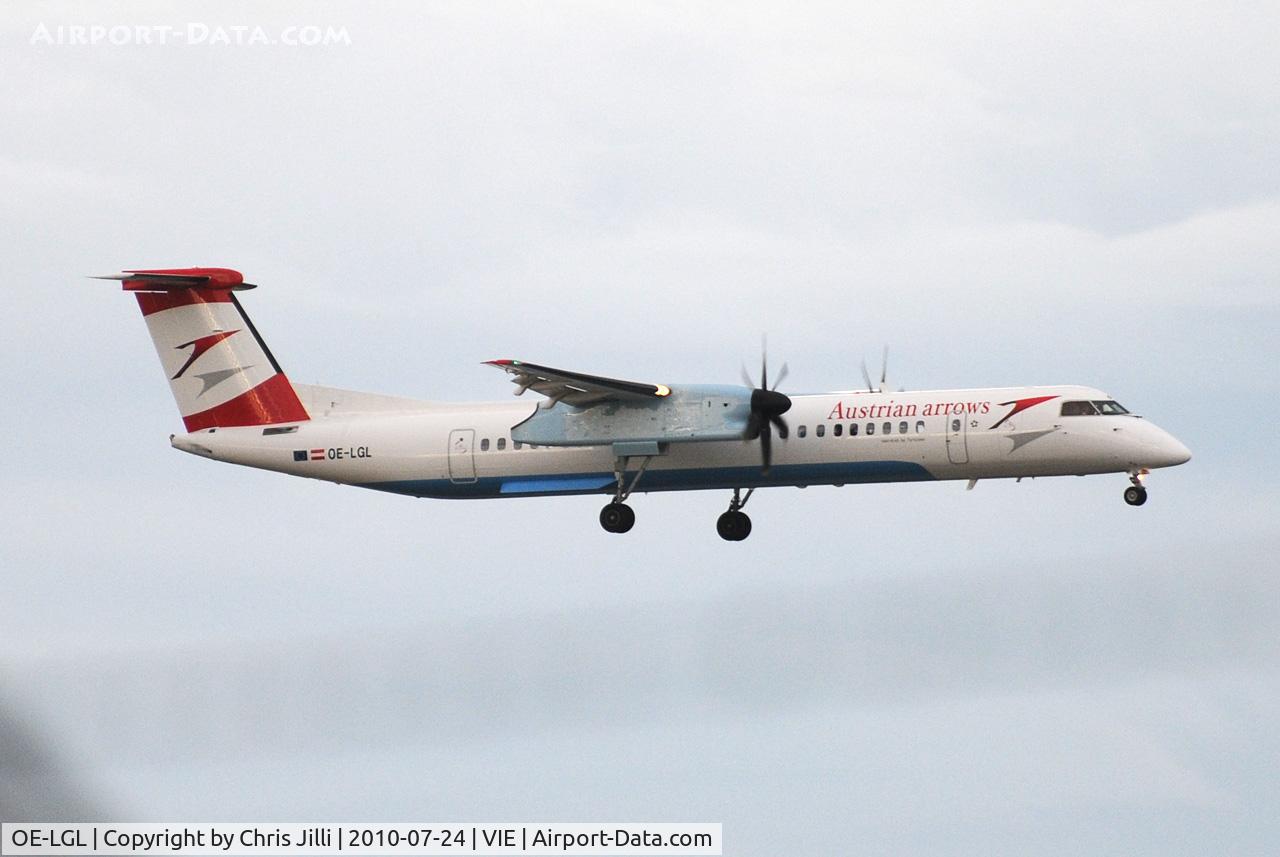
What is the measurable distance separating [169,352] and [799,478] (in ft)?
40.2

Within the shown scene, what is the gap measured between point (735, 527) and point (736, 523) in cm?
7

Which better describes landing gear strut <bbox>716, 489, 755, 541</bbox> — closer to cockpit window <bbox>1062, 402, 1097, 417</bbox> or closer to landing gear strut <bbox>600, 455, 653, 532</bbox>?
landing gear strut <bbox>600, 455, 653, 532</bbox>

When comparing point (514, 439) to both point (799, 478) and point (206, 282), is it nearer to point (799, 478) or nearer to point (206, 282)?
point (799, 478)

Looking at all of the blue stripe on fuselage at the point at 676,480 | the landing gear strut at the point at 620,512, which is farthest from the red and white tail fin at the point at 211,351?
the landing gear strut at the point at 620,512

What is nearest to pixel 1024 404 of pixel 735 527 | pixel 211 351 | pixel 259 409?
pixel 735 527

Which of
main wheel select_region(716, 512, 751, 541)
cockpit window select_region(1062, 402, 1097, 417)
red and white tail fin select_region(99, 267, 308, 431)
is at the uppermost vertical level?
red and white tail fin select_region(99, 267, 308, 431)

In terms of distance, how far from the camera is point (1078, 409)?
114ft

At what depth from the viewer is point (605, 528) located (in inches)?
1457

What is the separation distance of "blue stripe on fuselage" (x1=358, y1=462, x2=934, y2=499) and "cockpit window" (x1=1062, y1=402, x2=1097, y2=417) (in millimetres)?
2460

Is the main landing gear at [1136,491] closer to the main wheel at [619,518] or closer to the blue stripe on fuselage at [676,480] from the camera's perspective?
the blue stripe on fuselage at [676,480]

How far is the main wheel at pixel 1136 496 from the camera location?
34.3 meters

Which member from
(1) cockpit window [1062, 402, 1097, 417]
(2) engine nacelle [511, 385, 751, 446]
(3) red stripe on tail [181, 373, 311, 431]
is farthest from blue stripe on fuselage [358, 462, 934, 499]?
(1) cockpit window [1062, 402, 1097, 417]

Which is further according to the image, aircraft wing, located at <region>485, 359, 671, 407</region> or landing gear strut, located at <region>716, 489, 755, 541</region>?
landing gear strut, located at <region>716, 489, 755, 541</region>

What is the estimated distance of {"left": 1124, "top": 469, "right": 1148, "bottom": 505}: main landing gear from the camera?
3431 centimetres
